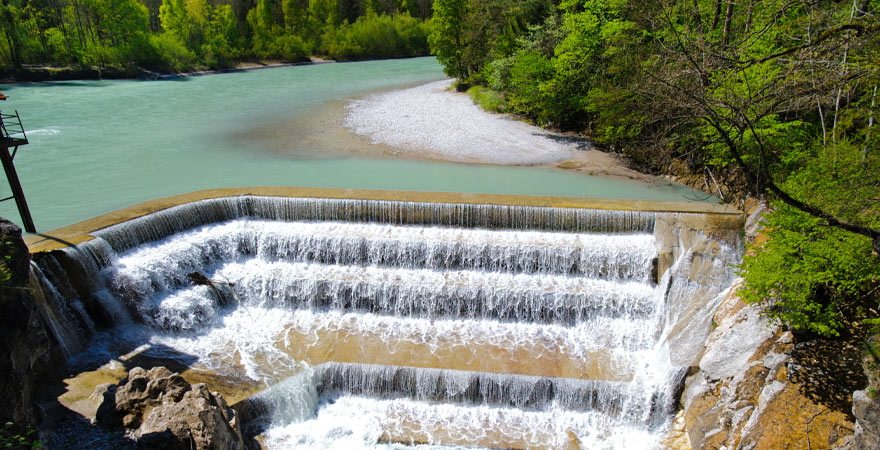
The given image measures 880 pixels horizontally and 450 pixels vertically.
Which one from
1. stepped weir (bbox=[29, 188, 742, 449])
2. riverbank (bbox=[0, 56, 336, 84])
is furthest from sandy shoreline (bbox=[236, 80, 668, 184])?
riverbank (bbox=[0, 56, 336, 84])

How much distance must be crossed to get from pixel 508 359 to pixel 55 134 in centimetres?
2344

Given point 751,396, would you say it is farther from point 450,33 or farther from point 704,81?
point 450,33

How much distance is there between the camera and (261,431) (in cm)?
889

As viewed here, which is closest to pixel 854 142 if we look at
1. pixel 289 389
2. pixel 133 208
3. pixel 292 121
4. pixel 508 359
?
pixel 508 359

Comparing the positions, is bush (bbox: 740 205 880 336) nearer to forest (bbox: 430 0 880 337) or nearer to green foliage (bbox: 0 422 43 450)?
forest (bbox: 430 0 880 337)

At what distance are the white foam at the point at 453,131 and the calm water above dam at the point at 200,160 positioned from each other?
1262 mm

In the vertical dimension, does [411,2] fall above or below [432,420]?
above

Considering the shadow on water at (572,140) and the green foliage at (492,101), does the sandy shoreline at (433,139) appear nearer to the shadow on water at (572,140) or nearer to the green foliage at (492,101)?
the shadow on water at (572,140)

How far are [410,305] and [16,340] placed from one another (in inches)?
272

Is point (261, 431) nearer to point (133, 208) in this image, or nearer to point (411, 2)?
point (133, 208)

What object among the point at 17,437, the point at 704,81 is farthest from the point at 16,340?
the point at 704,81

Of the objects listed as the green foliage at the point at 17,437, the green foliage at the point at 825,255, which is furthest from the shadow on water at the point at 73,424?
the green foliage at the point at 825,255

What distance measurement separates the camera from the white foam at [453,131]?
19.5 m

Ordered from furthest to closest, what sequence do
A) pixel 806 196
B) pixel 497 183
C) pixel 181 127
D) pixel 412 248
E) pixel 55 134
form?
pixel 181 127
pixel 55 134
pixel 497 183
pixel 412 248
pixel 806 196
